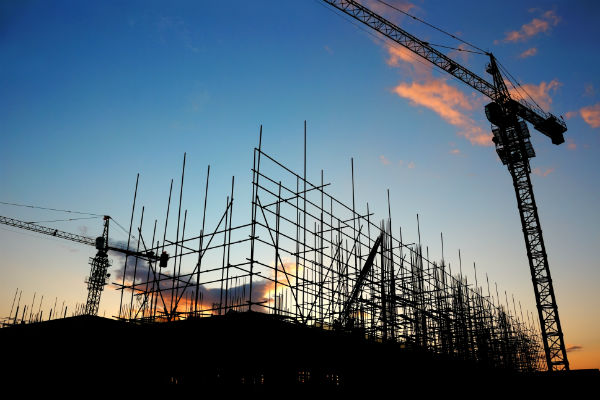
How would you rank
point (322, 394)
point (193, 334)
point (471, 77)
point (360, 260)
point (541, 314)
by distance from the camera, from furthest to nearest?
point (471, 77), point (541, 314), point (360, 260), point (322, 394), point (193, 334)

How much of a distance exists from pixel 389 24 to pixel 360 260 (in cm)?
2687

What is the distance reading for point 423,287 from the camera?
24.5 meters

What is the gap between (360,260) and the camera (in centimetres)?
2073

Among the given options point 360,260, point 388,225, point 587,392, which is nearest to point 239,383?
point 360,260

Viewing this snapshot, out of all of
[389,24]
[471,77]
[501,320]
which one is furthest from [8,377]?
[471,77]

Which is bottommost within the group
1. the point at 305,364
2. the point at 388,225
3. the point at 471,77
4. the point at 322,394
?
the point at 322,394

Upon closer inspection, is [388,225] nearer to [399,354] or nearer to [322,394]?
[399,354]

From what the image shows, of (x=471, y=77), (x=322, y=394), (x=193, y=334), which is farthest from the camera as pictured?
(x=471, y=77)

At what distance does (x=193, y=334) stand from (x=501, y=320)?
3118cm

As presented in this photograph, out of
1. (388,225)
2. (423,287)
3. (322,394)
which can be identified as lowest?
(322,394)

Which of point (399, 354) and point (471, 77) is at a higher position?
point (471, 77)

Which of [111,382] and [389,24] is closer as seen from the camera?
[111,382]

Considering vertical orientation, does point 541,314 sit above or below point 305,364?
above

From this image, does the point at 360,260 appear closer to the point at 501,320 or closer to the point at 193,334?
the point at 193,334
